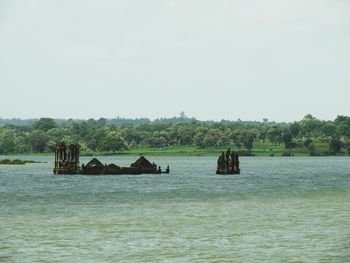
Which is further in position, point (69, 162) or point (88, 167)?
point (69, 162)

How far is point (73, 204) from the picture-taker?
8288 cm

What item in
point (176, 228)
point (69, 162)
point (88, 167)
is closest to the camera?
point (176, 228)

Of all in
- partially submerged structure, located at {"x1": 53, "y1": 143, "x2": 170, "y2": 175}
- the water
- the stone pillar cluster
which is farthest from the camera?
partially submerged structure, located at {"x1": 53, "y1": 143, "x2": 170, "y2": 175}

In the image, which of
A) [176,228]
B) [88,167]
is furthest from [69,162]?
[176,228]

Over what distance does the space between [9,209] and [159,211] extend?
15.0m

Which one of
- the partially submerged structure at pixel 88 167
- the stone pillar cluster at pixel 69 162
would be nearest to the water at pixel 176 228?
Answer: the stone pillar cluster at pixel 69 162

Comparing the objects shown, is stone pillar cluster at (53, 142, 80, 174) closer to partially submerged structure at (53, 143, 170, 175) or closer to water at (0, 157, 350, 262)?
partially submerged structure at (53, 143, 170, 175)

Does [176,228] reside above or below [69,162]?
below

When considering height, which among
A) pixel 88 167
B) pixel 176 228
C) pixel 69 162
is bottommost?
pixel 176 228

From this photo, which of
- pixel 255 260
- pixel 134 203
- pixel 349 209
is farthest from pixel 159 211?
pixel 255 260

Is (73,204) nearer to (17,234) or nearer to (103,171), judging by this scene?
(17,234)

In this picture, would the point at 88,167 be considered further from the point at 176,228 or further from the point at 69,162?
the point at 176,228

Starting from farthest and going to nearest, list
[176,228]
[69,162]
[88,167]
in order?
1. [69,162]
2. [88,167]
3. [176,228]

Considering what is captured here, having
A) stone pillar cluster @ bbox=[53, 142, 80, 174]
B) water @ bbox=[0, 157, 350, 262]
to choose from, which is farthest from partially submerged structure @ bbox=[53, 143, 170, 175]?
water @ bbox=[0, 157, 350, 262]
